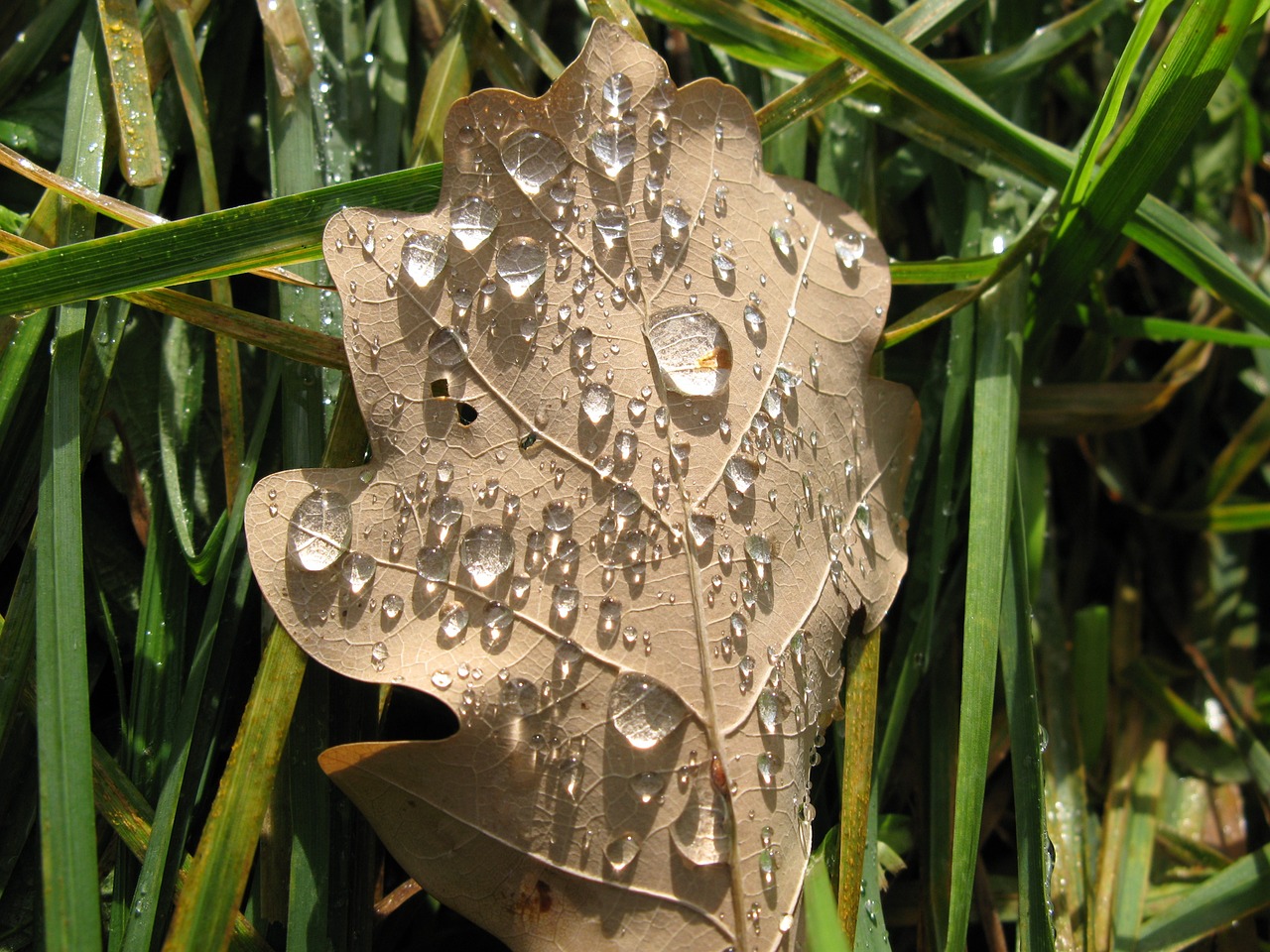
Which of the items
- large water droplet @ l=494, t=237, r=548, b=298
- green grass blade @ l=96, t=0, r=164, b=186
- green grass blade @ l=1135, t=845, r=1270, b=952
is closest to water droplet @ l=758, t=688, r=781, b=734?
large water droplet @ l=494, t=237, r=548, b=298

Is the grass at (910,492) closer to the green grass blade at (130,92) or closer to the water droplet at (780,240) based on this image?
the green grass blade at (130,92)

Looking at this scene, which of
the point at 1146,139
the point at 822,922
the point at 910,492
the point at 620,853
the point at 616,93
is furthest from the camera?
the point at 910,492

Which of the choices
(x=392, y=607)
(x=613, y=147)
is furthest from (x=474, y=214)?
(x=392, y=607)

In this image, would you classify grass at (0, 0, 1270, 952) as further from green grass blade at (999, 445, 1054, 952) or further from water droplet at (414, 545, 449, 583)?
water droplet at (414, 545, 449, 583)

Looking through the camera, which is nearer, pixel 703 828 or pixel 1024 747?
pixel 703 828

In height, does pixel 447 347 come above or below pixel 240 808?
above

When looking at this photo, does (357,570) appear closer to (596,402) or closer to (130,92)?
(596,402)

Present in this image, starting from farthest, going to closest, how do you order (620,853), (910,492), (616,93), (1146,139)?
(910,492)
(1146,139)
(616,93)
(620,853)

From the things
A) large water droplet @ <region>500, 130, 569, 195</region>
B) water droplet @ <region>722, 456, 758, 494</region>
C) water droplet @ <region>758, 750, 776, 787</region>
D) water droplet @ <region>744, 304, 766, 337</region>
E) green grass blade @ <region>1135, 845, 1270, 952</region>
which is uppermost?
large water droplet @ <region>500, 130, 569, 195</region>
